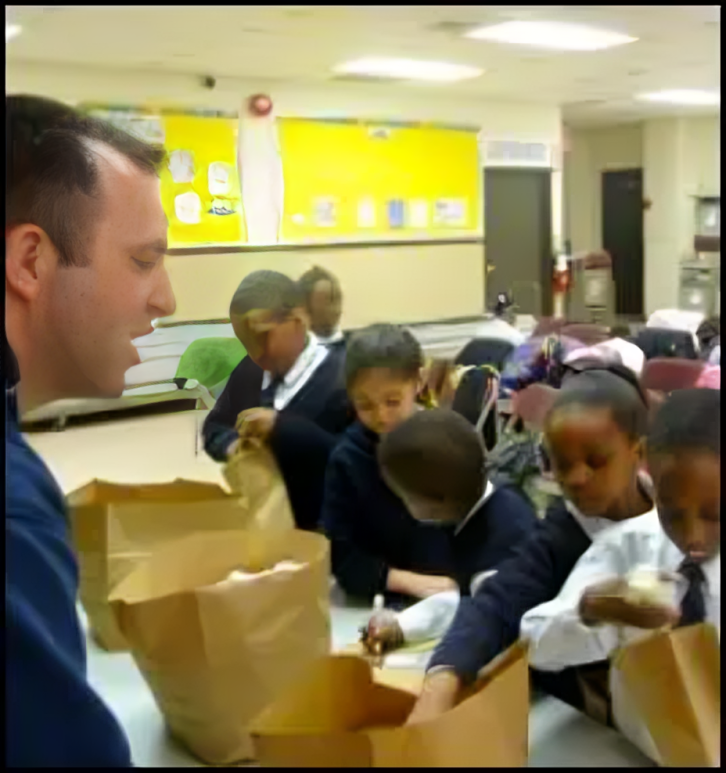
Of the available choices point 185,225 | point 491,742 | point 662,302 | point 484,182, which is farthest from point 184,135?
point 491,742

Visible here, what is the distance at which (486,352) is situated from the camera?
0.81m

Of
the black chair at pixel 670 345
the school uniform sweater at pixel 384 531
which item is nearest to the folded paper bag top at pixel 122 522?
the school uniform sweater at pixel 384 531

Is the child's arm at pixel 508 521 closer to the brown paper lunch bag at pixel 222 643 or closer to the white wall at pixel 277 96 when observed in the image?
the brown paper lunch bag at pixel 222 643

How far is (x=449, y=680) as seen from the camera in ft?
2.48

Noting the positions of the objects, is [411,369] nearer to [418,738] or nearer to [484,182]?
[484,182]

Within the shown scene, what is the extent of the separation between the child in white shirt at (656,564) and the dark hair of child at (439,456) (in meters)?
0.13

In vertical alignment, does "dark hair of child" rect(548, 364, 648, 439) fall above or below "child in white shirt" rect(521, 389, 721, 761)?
above

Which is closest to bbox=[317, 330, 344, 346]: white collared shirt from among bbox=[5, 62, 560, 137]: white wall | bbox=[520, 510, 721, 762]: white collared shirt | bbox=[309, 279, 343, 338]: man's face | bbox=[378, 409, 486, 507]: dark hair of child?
bbox=[309, 279, 343, 338]: man's face

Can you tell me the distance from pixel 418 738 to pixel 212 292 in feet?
1.45

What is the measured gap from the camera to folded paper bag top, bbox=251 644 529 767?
0.70 metres

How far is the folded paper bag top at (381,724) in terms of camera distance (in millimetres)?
698

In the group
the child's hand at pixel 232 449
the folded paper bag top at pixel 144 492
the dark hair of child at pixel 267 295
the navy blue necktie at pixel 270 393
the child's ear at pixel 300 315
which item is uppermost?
the dark hair of child at pixel 267 295

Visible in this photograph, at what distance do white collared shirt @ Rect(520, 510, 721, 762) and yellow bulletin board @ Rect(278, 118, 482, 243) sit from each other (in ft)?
1.07

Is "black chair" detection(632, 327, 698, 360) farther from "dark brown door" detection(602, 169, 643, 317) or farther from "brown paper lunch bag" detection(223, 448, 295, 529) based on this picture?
"brown paper lunch bag" detection(223, 448, 295, 529)
